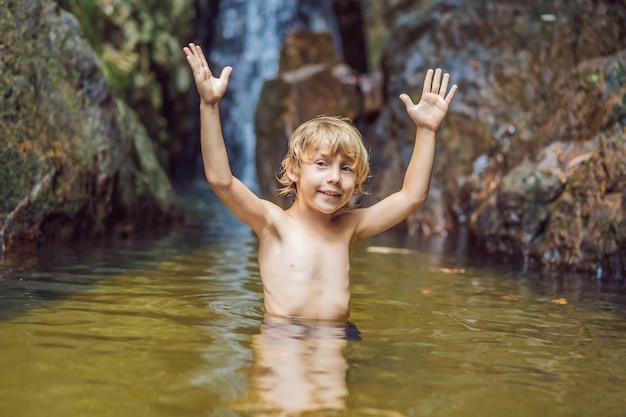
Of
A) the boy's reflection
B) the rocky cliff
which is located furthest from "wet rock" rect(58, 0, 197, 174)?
the boy's reflection

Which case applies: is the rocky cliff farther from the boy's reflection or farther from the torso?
the boy's reflection

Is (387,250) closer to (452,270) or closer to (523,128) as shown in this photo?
(452,270)

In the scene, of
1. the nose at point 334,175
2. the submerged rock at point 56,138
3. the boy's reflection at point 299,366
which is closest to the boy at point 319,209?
the nose at point 334,175

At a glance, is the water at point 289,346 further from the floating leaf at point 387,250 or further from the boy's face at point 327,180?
the floating leaf at point 387,250

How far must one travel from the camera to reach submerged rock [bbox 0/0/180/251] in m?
5.64

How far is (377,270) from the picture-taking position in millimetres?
5883

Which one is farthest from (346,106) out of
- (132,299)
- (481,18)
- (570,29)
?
(132,299)

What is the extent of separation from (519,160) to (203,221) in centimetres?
411

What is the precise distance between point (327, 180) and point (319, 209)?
152 mm

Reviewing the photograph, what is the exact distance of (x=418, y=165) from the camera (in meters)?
3.58

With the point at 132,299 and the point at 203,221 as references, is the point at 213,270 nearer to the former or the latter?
the point at 132,299

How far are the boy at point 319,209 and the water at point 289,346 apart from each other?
0.64 feet

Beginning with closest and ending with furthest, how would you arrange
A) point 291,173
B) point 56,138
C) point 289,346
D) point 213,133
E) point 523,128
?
point 289,346
point 213,133
point 291,173
point 56,138
point 523,128

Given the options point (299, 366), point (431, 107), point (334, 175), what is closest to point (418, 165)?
point (431, 107)
